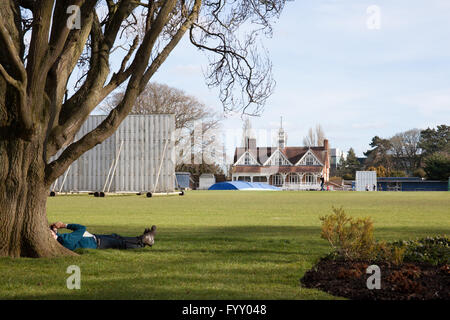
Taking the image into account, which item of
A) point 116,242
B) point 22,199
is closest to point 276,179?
point 116,242

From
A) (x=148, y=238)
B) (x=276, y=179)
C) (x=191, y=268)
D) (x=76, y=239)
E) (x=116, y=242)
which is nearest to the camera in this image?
(x=191, y=268)

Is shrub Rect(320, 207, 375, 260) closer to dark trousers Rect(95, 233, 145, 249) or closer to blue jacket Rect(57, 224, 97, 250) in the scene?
dark trousers Rect(95, 233, 145, 249)

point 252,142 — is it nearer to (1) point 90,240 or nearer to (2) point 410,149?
(2) point 410,149

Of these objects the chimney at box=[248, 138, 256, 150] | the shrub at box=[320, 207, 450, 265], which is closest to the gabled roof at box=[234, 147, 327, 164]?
the chimney at box=[248, 138, 256, 150]

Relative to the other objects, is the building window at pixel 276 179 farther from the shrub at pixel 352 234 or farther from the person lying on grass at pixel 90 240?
the shrub at pixel 352 234

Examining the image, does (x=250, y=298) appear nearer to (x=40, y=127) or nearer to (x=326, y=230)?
(x=326, y=230)

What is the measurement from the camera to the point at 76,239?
833 centimetres

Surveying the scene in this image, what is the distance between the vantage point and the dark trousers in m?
8.79

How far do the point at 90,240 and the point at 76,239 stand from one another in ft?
1.12

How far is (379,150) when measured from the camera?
9888cm

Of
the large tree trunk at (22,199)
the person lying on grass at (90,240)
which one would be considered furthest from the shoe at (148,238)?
the large tree trunk at (22,199)

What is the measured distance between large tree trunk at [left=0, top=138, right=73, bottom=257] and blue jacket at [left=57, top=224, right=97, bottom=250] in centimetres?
67

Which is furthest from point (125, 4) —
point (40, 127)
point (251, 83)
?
point (251, 83)
